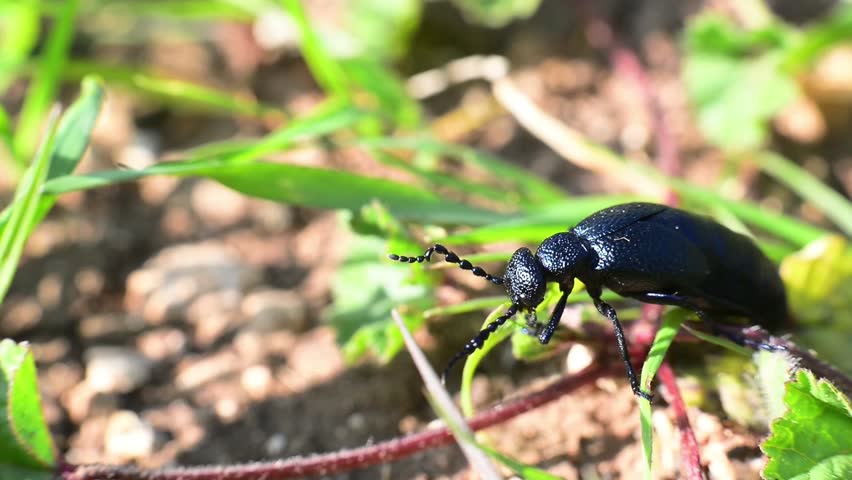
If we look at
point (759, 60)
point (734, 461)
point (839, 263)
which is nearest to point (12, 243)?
point (734, 461)

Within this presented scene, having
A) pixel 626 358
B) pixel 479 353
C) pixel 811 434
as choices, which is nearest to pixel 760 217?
pixel 626 358

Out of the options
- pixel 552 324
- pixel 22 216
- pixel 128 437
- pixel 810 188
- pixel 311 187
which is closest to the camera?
pixel 552 324

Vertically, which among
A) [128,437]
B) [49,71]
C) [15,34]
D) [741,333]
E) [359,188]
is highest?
[15,34]

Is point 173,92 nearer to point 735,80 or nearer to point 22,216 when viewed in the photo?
point 22,216

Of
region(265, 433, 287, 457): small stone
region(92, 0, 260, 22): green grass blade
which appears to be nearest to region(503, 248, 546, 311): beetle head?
region(265, 433, 287, 457): small stone

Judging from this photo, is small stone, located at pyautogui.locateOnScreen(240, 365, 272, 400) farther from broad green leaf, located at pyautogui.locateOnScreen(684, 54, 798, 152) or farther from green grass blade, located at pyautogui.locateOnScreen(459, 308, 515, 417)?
broad green leaf, located at pyautogui.locateOnScreen(684, 54, 798, 152)

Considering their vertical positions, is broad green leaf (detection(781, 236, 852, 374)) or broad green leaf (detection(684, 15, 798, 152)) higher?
broad green leaf (detection(684, 15, 798, 152))
